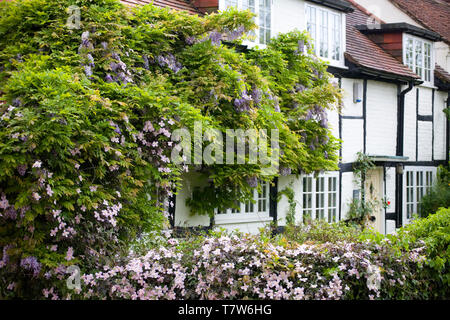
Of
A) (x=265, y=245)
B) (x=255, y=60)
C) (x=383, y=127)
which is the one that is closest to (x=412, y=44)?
(x=383, y=127)

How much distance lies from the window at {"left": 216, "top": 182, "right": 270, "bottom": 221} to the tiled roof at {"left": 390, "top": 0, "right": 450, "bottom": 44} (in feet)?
34.0

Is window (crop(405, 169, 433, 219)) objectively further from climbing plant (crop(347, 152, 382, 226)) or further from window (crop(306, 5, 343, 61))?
window (crop(306, 5, 343, 61))

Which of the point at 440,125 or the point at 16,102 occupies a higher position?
the point at 440,125

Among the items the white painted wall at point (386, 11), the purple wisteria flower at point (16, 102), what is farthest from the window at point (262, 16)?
the white painted wall at point (386, 11)

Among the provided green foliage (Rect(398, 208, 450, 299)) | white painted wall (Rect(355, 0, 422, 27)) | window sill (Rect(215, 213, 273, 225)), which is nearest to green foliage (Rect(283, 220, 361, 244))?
window sill (Rect(215, 213, 273, 225))

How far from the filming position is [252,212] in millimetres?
11742

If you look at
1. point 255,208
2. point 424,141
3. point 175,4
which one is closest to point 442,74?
point 424,141

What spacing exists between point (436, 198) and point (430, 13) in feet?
25.1

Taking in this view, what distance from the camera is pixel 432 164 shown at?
17953mm

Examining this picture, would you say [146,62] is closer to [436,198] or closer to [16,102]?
[16,102]

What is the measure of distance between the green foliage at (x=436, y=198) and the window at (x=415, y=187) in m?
0.17

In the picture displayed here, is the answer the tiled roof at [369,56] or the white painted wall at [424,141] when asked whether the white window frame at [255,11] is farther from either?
the white painted wall at [424,141]
